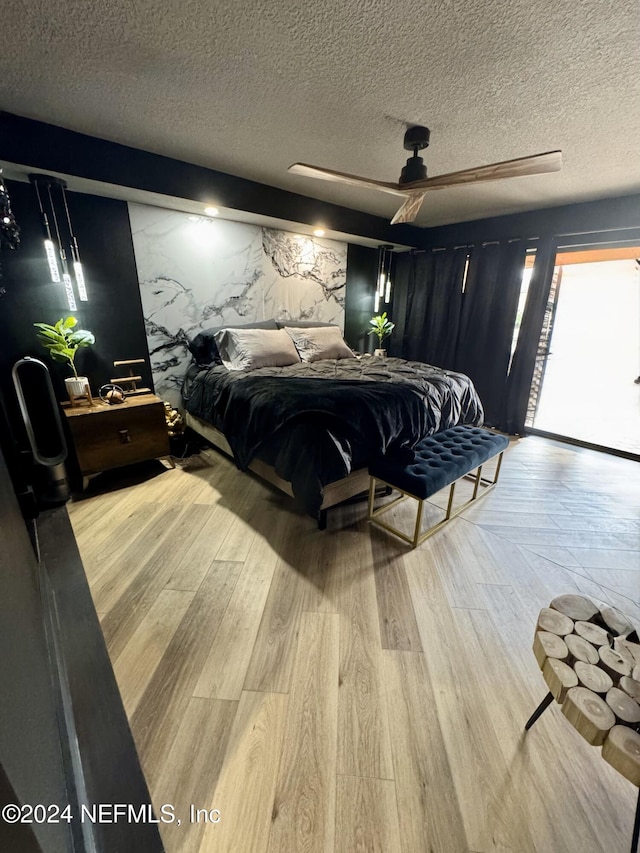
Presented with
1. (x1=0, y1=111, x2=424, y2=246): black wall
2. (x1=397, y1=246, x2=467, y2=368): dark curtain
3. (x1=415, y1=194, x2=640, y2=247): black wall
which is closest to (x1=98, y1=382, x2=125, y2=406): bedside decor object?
(x1=0, y1=111, x2=424, y2=246): black wall

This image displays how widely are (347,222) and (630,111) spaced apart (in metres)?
2.36

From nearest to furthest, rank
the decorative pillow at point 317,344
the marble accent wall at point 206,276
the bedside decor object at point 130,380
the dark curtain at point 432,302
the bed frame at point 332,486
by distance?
the bed frame at point 332,486 < the bedside decor object at point 130,380 < the marble accent wall at point 206,276 < the decorative pillow at point 317,344 < the dark curtain at point 432,302

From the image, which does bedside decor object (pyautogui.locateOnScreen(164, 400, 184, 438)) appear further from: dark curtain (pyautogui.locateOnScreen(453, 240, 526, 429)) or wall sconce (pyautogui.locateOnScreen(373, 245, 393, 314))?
dark curtain (pyautogui.locateOnScreen(453, 240, 526, 429))

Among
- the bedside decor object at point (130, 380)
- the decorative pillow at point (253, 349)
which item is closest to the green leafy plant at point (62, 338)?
the bedside decor object at point (130, 380)

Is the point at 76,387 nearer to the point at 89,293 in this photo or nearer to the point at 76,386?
the point at 76,386

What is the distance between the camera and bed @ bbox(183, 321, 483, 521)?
6.50 feet

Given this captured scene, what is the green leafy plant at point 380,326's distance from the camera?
4.44 meters

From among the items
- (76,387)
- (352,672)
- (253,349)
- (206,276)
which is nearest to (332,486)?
(352,672)

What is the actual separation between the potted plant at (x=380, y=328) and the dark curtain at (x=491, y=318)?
0.93 metres

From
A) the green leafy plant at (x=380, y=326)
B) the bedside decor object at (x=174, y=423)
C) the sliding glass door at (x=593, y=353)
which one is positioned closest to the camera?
the bedside decor object at (x=174, y=423)

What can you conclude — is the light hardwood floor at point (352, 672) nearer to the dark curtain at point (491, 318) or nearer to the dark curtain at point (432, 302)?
the dark curtain at point (491, 318)

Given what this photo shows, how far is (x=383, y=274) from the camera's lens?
4539mm

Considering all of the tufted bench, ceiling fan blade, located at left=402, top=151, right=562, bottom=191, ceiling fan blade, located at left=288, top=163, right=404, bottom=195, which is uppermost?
ceiling fan blade, located at left=288, top=163, right=404, bottom=195

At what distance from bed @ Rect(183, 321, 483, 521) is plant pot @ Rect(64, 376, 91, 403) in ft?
2.73
